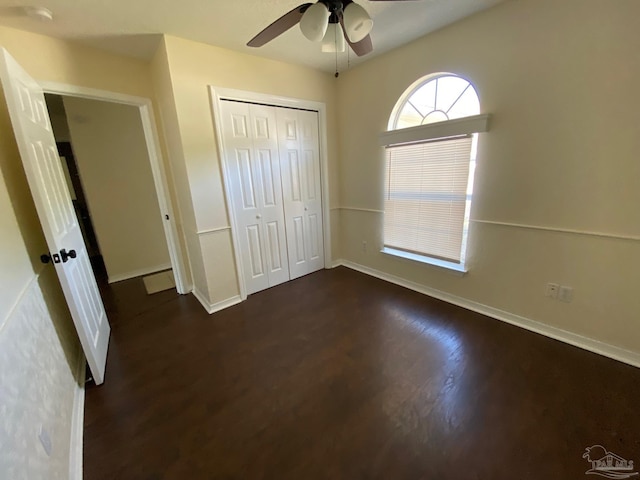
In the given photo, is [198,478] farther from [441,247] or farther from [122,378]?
[441,247]

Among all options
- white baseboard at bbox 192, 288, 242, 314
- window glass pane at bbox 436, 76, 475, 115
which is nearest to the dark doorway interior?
white baseboard at bbox 192, 288, 242, 314

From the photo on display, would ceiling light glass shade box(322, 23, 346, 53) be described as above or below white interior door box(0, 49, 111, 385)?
above

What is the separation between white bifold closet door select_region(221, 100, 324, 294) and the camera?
2.69m

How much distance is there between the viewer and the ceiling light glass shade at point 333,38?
1.56 meters

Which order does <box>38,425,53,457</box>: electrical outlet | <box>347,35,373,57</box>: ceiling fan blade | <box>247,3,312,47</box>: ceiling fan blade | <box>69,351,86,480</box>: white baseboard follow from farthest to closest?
1. <box>347,35,373,57</box>: ceiling fan blade
2. <box>247,3,312,47</box>: ceiling fan blade
3. <box>69,351,86,480</box>: white baseboard
4. <box>38,425,53,457</box>: electrical outlet

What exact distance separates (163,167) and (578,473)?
12.1 feet

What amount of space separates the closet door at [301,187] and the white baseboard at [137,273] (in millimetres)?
1983

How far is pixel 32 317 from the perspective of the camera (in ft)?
4.38

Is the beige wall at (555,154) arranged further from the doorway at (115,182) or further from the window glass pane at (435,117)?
the doorway at (115,182)

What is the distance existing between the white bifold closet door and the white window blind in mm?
983

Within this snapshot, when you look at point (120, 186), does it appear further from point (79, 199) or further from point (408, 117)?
point (408, 117)

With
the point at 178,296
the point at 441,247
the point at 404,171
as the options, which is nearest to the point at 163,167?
the point at 178,296

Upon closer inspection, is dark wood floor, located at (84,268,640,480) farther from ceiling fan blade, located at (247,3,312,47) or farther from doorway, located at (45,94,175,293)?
ceiling fan blade, located at (247,3,312,47)

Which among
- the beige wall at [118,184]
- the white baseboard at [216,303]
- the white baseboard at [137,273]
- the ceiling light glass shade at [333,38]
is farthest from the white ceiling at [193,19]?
the white baseboard at [137,273]
